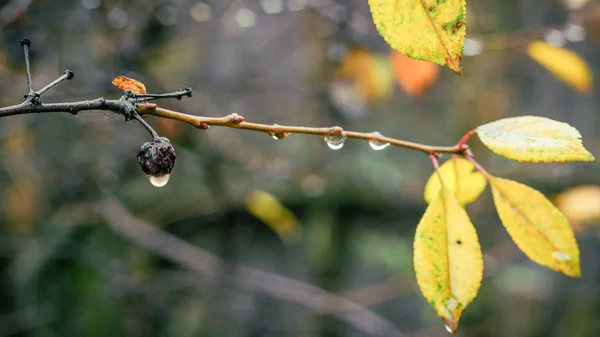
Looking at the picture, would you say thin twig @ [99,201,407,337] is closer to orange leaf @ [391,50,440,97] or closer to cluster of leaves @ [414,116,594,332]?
orange leaf @ [391,50,440,97]

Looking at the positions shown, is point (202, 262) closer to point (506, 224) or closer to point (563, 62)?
point (563, 62)

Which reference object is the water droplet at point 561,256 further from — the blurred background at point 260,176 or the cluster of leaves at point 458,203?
the blurred background at point 260,176

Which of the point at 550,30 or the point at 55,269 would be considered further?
the point at 55,269

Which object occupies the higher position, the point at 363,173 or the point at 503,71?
the point at 503,71

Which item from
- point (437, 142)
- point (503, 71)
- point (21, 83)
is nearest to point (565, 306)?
point (437, 142)

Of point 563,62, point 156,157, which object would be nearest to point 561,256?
point 156,157

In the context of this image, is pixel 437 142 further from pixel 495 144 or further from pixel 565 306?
pixel 495 144

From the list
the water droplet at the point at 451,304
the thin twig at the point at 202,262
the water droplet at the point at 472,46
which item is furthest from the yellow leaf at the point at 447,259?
the thin twig at the point at 202,262
